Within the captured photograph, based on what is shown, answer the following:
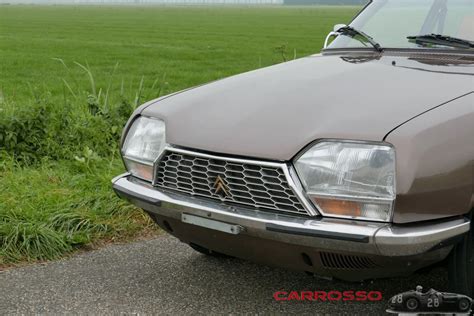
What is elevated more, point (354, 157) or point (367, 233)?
point (354, 157)

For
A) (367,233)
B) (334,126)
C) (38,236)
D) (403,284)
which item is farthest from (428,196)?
(38,236)

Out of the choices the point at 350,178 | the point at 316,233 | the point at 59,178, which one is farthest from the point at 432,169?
the point at 59,178

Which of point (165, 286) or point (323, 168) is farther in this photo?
point (165, 286)

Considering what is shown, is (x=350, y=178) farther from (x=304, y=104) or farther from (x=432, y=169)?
(x=304, y=104)

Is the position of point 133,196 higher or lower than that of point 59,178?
higher

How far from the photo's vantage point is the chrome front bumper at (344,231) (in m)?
2.35

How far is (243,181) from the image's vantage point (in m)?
2.61

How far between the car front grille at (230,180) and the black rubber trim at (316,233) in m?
0.09

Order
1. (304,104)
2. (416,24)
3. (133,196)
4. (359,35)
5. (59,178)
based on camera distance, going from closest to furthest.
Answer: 1. (304,104)
2. (133,196)
3. (416,24)
4. (359,35)
5. (59,178)

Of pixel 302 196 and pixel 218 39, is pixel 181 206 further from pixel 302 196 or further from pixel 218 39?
pixel 218 39

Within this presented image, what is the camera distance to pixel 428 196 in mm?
2352

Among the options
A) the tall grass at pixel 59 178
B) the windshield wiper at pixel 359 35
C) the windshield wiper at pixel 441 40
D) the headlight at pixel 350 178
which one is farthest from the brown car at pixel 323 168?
the tall grass at pixel 59 178

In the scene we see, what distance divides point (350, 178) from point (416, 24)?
1.62 metres

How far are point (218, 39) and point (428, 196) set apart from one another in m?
28.1
